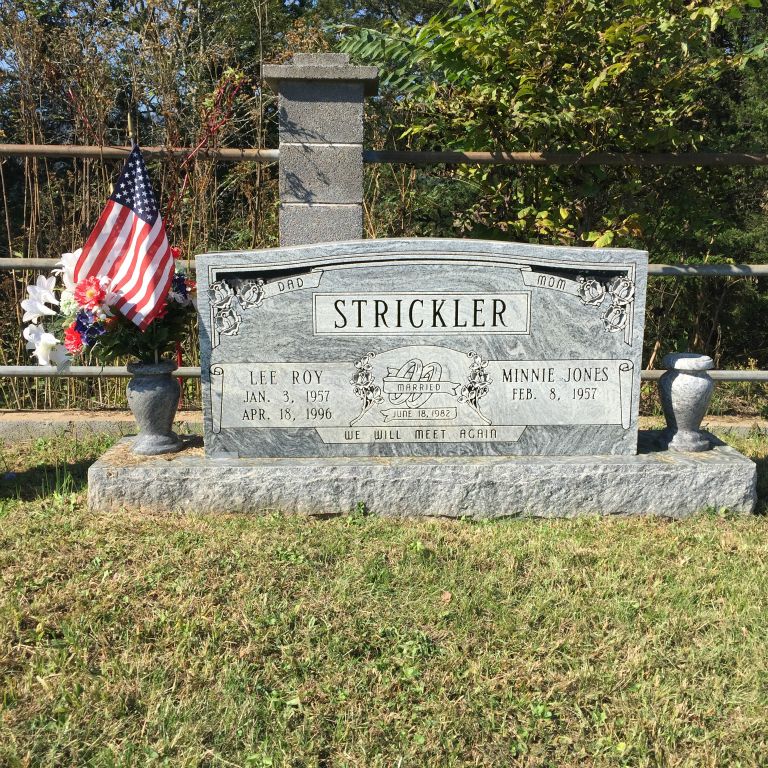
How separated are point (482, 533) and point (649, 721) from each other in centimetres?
142

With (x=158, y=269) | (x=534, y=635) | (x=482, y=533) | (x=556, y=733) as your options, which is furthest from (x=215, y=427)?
(x=556, y=733)

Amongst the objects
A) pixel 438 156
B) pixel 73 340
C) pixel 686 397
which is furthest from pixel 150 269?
pixel 686 397

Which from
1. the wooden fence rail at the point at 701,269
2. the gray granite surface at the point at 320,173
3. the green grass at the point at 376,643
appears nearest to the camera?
the green grass at the point at 376,643

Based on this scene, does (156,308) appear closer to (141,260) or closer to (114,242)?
(141,260)

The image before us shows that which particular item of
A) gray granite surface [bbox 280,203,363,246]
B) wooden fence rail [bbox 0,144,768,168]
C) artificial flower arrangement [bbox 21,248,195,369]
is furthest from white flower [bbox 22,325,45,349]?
gray granite surface [bbox 280,203,363,246]

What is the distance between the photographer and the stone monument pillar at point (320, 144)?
470cm

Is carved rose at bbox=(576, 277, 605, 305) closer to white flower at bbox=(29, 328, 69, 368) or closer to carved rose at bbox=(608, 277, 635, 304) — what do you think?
carved rose at bbox=(608, 277, 635, 304)

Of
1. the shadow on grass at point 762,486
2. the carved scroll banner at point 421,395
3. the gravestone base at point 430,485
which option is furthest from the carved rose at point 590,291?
the shadow on grass at point 762,486

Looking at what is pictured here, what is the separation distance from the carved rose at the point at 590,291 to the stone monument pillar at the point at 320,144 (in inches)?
59.1

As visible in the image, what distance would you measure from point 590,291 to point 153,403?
7.76 ft

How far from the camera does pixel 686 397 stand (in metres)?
4.17

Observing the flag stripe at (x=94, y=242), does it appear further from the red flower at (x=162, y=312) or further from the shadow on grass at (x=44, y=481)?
the shadow on grass at (x=44, y=481)

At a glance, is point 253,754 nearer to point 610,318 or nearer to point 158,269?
point 158,269

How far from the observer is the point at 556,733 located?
8.11ft
